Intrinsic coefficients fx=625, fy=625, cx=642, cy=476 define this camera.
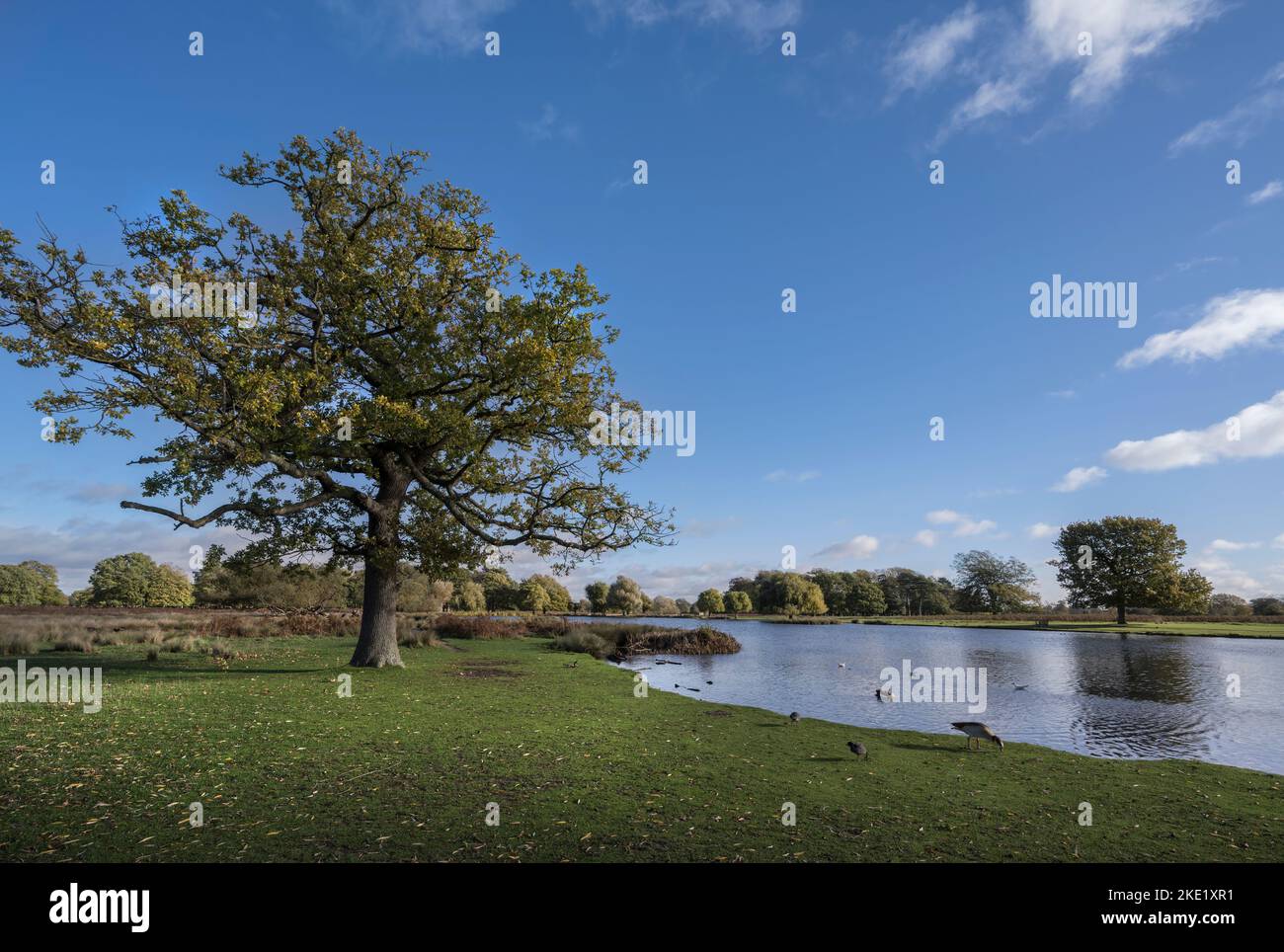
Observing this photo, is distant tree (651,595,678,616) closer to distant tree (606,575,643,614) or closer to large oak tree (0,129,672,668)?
distant tree (606,575,643,614)

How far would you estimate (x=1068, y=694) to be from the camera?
2466 centimetres

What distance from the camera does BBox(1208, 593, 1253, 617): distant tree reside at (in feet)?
367

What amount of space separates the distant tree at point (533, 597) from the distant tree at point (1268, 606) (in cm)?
13201

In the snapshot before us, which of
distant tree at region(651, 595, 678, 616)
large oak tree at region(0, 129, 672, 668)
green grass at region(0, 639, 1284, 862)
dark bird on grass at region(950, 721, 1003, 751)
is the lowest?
Result: distant tree at region(651, 595, 678, 616)

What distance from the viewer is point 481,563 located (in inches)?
880

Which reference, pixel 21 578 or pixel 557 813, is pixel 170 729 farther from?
pixel 21 578

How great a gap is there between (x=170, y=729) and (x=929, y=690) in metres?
24.1

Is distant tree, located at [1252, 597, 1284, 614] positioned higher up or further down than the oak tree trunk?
further down

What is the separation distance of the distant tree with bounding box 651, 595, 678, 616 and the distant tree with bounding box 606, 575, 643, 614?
13.5 m

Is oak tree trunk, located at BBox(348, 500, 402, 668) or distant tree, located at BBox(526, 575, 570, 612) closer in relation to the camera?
oak tree trunk, located at BBox(348, 500, 402, 668)

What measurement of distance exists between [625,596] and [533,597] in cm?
2266

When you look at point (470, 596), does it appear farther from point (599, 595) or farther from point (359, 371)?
point (359, 371)

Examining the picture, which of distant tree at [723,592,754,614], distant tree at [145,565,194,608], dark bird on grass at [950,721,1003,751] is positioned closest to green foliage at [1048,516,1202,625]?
distant tree at [723,592,754,614]
